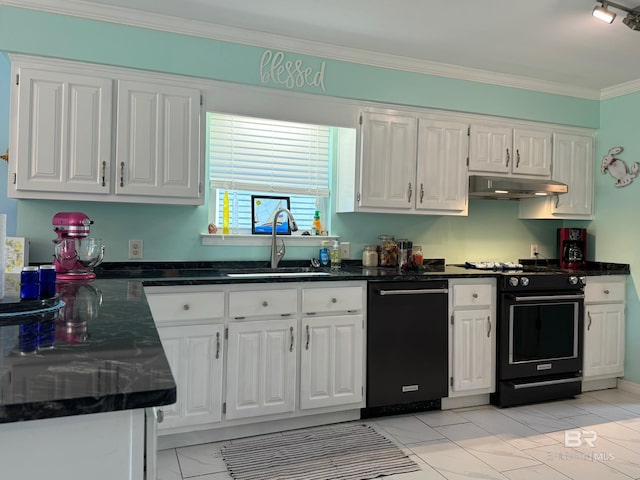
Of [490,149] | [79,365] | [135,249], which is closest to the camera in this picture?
[79,365]

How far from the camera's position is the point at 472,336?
3.53m

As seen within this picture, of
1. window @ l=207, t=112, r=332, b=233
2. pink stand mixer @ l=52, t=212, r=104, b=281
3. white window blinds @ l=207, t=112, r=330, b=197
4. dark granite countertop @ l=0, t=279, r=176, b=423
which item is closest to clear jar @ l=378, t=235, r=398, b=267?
window @ l=207, t=112, r=332, b=233

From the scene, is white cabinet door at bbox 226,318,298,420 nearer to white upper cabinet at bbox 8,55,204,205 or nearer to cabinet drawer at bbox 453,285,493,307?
white upper cabinet at bbox 8,55,204,205

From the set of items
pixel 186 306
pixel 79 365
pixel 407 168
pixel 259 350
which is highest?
pixel 407 168

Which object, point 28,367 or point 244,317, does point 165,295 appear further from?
point 28,367

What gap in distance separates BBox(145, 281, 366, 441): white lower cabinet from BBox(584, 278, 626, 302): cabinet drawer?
1.97m

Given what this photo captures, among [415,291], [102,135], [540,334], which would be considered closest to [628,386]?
[540,334]

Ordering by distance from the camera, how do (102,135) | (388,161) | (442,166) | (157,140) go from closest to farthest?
(102,135) < (157,140) < (388,161) < (442,166)

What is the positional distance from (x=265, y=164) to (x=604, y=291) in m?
2.86

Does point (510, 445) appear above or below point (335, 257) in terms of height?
below

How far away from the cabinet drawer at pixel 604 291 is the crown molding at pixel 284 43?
1.62 metres

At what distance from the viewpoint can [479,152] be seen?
3.94 metres

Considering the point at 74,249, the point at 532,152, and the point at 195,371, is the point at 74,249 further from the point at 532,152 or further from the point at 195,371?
the point at 532,152

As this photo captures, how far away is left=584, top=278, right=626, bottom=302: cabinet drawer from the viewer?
3.96 meters
